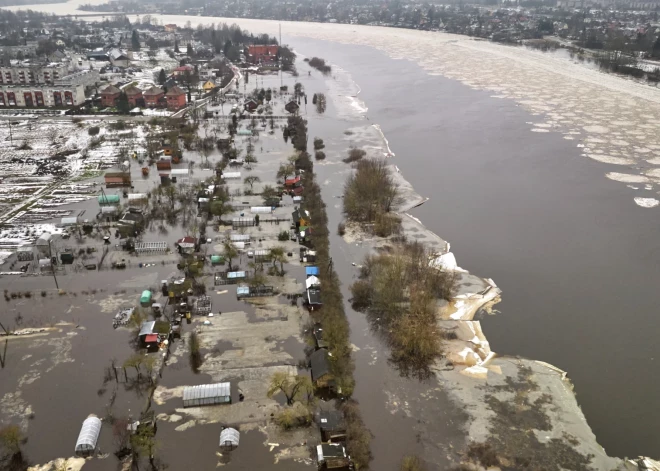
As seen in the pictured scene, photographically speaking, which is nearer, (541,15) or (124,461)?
(124,461)

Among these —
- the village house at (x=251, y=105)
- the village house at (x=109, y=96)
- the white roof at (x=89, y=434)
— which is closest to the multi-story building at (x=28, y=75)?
the village house at (x=109, y=96)

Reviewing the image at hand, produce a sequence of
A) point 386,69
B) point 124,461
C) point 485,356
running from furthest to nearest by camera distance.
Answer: point 386,69 < point 485,356 < point 124,461

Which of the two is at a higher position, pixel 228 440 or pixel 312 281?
pixel 312 281

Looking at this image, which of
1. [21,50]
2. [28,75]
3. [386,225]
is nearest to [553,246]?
[386,225]

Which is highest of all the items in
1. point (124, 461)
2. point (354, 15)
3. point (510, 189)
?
point (354, 15)

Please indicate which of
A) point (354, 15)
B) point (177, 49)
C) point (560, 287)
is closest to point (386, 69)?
point (177, 49)

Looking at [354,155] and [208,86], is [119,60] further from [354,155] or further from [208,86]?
[354,155]

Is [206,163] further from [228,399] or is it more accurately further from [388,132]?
[228,399]
